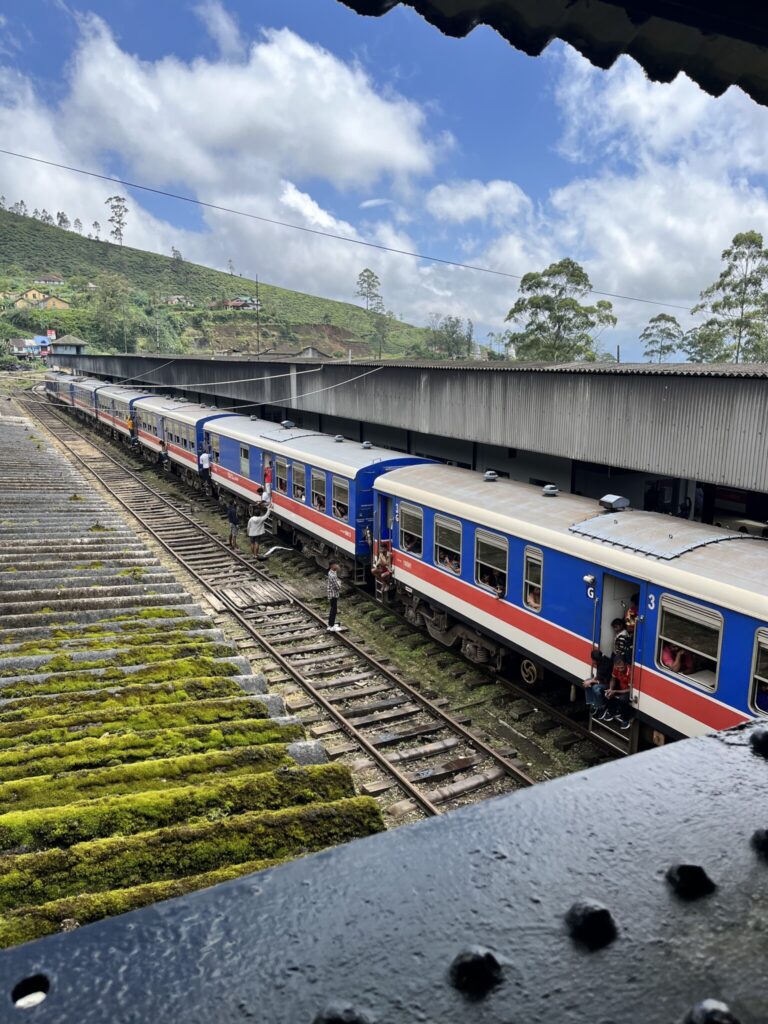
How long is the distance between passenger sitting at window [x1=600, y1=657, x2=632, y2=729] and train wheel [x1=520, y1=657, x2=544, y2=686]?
2.00 metres

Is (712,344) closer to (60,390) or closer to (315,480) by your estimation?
(315,480)

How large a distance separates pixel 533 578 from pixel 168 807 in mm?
7107

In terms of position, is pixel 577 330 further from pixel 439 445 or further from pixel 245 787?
pixel 245 787

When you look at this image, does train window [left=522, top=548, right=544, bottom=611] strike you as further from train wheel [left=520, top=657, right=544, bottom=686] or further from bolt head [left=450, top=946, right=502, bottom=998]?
bolt head [left=450, top=946, right=502, bottom=998]

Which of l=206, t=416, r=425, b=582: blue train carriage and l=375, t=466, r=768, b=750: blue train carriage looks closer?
l=375, t=466, r=768, b=750: blue train carriage

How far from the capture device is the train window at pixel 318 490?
55.3 feet

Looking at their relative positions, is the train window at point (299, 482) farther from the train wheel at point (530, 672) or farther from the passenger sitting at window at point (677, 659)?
the passenger sitting at window at point (677, 659)

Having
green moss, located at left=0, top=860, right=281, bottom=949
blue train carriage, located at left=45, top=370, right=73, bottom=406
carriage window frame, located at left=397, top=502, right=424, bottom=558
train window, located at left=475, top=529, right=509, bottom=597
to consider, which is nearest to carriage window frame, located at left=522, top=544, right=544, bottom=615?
train window, located at left=475, top=529, right=509, bottom=597

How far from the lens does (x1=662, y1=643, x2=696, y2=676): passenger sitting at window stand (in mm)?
8281

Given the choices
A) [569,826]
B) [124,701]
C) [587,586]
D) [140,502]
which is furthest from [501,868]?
[140,502]

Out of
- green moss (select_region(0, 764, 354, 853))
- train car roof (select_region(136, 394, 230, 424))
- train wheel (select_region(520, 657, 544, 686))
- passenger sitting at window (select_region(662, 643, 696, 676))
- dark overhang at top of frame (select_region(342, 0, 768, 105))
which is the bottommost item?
train wheel (select_region(520, 657, 544, 686))

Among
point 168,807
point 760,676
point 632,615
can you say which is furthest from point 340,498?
point 168,807

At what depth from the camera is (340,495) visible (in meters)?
16.0

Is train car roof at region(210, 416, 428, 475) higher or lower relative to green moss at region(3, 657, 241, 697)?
higher
